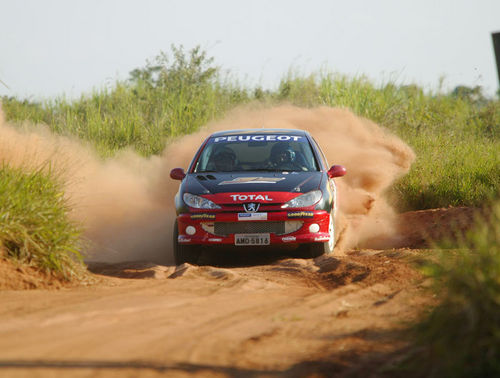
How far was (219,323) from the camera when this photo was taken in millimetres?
5039

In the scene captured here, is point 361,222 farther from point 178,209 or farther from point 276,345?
point 276,345

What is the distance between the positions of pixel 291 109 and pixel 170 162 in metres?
3.70

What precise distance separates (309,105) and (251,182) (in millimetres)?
12006

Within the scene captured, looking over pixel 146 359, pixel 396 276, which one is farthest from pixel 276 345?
pixel 396 276

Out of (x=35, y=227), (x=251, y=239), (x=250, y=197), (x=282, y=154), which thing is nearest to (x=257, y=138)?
(x=282, y=154)

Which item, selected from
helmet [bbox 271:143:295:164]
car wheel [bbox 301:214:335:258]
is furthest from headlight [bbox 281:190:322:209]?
helmet [bbox 271:143:295:164]

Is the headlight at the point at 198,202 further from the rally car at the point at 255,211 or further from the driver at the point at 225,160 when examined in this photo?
the driver at the point at 225,160

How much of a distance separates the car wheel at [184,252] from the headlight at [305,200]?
122 cm

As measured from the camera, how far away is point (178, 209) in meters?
8.65

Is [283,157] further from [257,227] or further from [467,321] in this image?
[467,321]

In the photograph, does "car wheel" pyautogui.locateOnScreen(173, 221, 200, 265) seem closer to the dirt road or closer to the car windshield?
the dirt road

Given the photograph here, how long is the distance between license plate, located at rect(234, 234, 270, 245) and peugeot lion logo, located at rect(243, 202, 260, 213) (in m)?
0.29

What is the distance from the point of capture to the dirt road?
3936 millimetres

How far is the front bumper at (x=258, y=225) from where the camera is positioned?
8297 millimetres
